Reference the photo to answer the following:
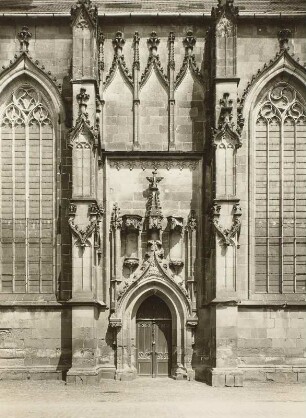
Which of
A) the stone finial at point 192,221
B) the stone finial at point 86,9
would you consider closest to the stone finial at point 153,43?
the stone finial at point 86,9

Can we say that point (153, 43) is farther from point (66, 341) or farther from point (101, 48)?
point (66, 341)

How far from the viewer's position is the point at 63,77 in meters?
21.0

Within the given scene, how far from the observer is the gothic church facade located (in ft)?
65.2

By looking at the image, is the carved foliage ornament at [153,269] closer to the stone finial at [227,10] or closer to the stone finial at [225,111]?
the stone finial at [225,111]

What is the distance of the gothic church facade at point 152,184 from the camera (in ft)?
65.2

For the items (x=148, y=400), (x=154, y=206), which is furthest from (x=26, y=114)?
(x=148, y=400)

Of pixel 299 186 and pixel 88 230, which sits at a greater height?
pixel 299 186

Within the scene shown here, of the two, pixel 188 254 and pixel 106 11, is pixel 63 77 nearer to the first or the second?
pixel 106 11

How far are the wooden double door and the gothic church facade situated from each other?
33mm

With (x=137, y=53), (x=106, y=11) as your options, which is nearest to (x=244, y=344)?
(x=137, y=53)

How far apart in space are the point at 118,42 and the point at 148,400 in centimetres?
1056

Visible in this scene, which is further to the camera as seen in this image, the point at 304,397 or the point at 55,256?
the point at 55,256

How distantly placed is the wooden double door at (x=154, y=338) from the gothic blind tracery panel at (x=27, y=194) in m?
2.87

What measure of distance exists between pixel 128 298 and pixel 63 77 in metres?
6.77
